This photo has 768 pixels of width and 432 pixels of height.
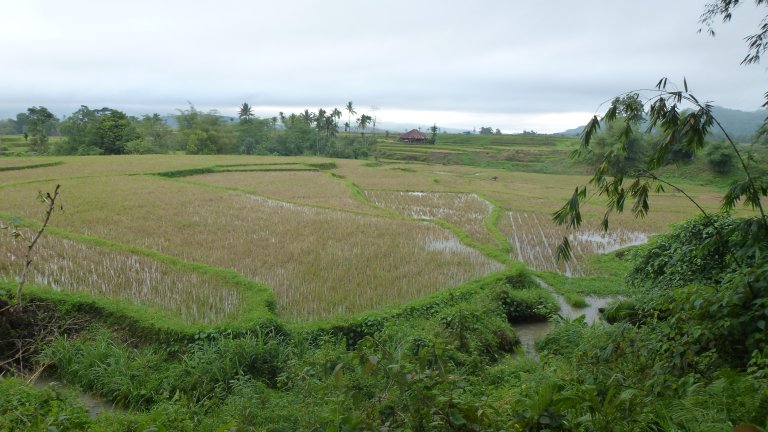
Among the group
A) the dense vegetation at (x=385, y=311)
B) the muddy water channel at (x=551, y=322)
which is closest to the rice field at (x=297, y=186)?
the dense vegetation at (x=385, y=311)

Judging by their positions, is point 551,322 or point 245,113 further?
point 245,113

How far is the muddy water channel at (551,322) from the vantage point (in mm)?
5949

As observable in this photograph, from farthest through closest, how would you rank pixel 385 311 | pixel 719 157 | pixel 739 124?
pixel 739 124
pixel 719 157
pixel 385 311

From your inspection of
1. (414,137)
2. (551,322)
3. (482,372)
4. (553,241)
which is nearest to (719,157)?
(553,241)

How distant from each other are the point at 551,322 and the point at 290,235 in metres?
6.02

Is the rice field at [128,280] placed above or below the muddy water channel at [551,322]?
above

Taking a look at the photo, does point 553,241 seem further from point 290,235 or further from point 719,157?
point 719,157

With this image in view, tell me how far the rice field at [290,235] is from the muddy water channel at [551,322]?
4.50ft

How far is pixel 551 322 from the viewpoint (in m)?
6.19

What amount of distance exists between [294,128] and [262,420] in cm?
4335

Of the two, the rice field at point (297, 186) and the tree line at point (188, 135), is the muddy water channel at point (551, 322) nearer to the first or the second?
the rice field at point (297, 186)

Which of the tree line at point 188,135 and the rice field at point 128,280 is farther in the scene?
the tree line at point 188,135

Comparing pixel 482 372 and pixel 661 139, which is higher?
pixel 661 139

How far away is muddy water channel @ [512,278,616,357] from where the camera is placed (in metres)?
5.95
